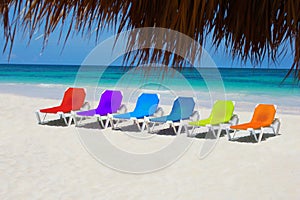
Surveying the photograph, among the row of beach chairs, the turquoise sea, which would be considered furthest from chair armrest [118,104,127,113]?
the turquoise sea

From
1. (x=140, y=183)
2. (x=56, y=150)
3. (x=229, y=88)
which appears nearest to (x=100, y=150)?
(x=56, y=150)

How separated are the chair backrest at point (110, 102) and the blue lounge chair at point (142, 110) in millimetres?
160

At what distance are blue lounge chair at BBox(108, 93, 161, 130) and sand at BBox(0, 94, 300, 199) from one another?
0.86 ft

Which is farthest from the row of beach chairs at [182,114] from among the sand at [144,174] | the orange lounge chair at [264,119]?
the sand at [144,174]

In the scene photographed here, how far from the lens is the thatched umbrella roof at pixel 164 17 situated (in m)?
0.74

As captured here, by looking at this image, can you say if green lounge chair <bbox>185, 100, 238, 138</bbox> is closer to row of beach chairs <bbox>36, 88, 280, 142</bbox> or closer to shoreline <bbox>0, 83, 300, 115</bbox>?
row of beach chairs <bbox>36, 88, 280, 142</bbox>

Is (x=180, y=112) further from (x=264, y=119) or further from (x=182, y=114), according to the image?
(x=264, y=119)

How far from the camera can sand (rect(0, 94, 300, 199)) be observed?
371 centimetres

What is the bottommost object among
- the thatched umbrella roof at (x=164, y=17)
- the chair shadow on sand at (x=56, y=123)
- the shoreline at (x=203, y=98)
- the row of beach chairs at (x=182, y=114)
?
the shoreline at (x=203, y=98)

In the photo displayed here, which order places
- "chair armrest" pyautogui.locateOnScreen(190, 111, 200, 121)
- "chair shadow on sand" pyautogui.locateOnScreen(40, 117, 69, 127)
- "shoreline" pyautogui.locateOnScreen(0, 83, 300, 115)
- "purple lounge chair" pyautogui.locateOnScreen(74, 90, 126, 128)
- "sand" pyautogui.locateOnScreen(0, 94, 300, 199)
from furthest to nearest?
"shoreline" pyautogui.locateOnScreen(0, 83, 300, 115) < "chair shadow on sand" pyautogui.locateOnScreen(40, 117, 69, 127) < "purple lounge chair" pyautogui.locateOnScreen(74, 90, 126, 128) < "chair armrest" pyautogui.locateOnScreen(190, 111, 200, 121) < "sand" pyautogui.locateOnScreen(0, 94, 300, 199)

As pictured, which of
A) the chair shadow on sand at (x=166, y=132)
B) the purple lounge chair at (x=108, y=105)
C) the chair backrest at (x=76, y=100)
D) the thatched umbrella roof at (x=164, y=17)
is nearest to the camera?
the thatched umbrella roof at (x=164, y=17)

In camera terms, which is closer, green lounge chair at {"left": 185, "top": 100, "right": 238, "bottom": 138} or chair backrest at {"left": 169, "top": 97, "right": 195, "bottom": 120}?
green lounge chair at {"left": 185, "top": 100, "right": 238, "bottom": 138}

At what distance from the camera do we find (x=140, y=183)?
3.93 meters

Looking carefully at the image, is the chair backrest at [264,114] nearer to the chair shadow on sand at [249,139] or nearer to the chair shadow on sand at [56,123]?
the chair shadow on sand at [249,139]
